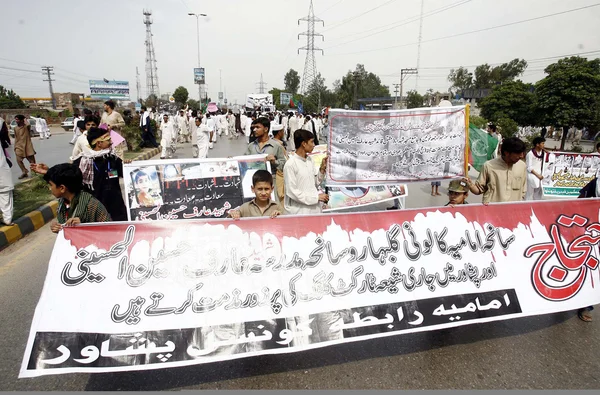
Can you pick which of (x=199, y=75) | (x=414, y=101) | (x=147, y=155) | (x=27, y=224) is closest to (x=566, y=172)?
(x=27, y=224)

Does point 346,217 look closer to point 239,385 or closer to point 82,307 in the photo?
point 239,385

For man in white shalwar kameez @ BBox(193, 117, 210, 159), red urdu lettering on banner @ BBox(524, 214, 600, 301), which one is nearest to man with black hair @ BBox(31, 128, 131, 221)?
red urdu lettering on banner @ BBox(524, 214, 600, 301)

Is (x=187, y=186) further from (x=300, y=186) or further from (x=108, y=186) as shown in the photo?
(x=300, y=186)

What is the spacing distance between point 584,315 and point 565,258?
0.65 meters

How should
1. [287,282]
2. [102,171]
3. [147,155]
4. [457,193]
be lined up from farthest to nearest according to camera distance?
[147,155], [102,171], [457,193], [287,282]

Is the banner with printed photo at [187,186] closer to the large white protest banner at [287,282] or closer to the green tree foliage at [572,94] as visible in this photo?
the large white protest banner at [287,282]

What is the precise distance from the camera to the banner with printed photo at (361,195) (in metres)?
5.95

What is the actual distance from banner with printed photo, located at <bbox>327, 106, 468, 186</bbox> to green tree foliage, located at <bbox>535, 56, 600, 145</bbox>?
1010 inches

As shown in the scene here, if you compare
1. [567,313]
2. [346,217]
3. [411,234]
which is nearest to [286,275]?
[346,217]

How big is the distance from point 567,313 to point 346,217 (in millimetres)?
2416

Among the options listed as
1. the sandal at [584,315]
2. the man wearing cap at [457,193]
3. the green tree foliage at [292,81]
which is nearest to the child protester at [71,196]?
the man wearing cap at [457,193]

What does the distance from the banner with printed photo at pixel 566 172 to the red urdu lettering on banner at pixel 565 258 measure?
5384mm

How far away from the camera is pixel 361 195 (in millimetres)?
6082

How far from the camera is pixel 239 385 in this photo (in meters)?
2.38
